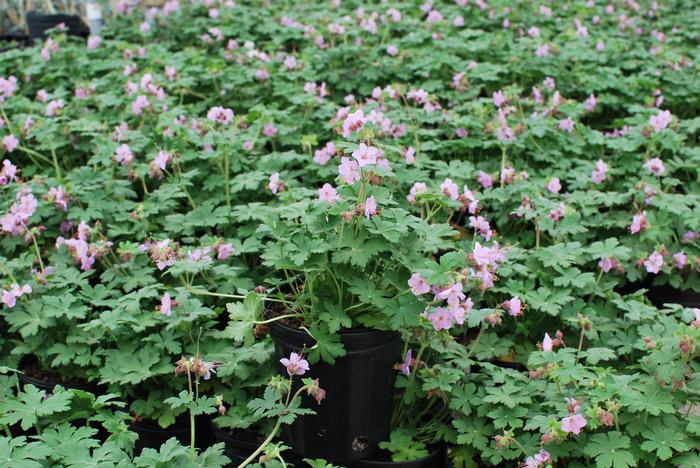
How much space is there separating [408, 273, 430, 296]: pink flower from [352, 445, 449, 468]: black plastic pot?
671mm

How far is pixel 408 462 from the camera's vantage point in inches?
111

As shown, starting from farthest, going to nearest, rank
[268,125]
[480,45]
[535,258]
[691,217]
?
1. [480,45]
2. [268,125]
3. [691,217]
4. [535,258]

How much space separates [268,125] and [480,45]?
2267 millimetres

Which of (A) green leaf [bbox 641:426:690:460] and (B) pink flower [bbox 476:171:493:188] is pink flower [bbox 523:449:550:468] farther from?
(B) pink flower [bbox 476:171:493:188]

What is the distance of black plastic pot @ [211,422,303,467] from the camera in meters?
2.85

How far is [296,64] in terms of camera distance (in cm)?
553

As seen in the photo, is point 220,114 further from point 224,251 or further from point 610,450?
point 610,450

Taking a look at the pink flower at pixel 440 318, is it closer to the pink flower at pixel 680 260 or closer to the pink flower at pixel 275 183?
the pink flower at pixel 275 183

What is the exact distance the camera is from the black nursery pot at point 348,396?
266cm

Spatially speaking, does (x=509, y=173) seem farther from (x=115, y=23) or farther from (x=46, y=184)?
Result: (x=115, y=23)

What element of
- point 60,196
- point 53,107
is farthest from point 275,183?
point 53,107

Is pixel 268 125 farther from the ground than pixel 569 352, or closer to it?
farther from the ground

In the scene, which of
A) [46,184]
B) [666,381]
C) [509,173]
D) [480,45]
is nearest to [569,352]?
[666,381]

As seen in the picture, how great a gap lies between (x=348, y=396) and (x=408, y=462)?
338 millimetres
